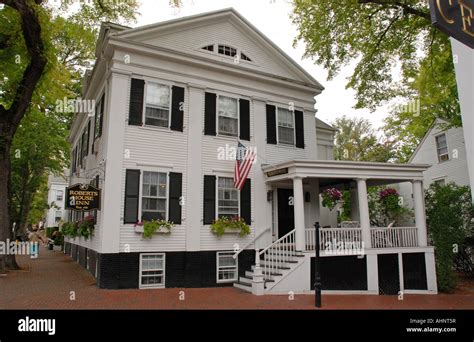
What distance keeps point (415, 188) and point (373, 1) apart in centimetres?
719

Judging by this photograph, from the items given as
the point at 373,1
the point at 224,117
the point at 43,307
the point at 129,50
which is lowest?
the point at 43,307

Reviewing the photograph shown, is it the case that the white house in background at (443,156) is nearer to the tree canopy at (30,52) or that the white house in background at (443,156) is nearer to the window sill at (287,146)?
the window sill at (287,146)

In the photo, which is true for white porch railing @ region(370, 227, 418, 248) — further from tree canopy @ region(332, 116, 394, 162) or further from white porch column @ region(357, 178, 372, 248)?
tree canopy @ region(332, 116, 394, 162)

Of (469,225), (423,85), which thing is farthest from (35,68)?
(469,225)

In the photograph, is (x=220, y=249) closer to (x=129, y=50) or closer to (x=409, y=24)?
(x=129, y=50)

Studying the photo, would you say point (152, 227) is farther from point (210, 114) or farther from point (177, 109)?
point (210, 114)

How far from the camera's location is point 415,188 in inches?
533

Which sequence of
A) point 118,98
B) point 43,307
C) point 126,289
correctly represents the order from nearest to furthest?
point 43,307
point 126,289
point 118,98

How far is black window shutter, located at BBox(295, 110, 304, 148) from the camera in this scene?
15525 mm

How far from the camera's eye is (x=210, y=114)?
44.2 ft

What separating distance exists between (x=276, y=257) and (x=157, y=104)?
681 centimetres

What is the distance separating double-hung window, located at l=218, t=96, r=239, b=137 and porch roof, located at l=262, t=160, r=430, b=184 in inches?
78.6

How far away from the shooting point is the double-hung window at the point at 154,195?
11.8 m
